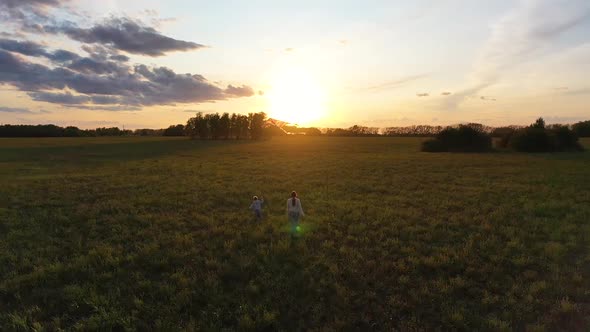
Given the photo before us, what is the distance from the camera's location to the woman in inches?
445

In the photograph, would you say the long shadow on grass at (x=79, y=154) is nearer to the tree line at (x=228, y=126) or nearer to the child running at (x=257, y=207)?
the child running at (x=257, y=207)

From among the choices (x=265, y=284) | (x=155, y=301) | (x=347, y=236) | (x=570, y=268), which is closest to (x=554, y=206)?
(x=570, y=268)

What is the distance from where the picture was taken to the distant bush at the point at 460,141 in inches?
2215

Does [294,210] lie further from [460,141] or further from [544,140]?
[544,140]

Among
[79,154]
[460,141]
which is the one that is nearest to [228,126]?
[79,154]

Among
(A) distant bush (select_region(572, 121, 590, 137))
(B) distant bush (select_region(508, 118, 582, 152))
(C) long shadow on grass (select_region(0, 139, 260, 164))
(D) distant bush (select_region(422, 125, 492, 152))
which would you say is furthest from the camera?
(A) distant bush (select_region(572, 121, 590, 137))

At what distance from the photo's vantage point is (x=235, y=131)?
134 metres

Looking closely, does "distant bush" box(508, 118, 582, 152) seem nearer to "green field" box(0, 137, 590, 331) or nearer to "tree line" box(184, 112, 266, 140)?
"green field" box(0, 137, 590, 331)

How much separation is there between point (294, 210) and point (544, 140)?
57.7 metres

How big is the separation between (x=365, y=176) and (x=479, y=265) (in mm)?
17934

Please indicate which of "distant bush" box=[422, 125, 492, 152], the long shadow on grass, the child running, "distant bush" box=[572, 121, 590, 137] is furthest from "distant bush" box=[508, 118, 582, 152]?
"distant bush" box=[572, 121, 590, 137]

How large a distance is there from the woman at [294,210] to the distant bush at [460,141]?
51.9m

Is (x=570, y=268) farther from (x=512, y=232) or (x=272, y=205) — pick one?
(x=272, y=205)

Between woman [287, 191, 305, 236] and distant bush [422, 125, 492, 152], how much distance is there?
51.9m
